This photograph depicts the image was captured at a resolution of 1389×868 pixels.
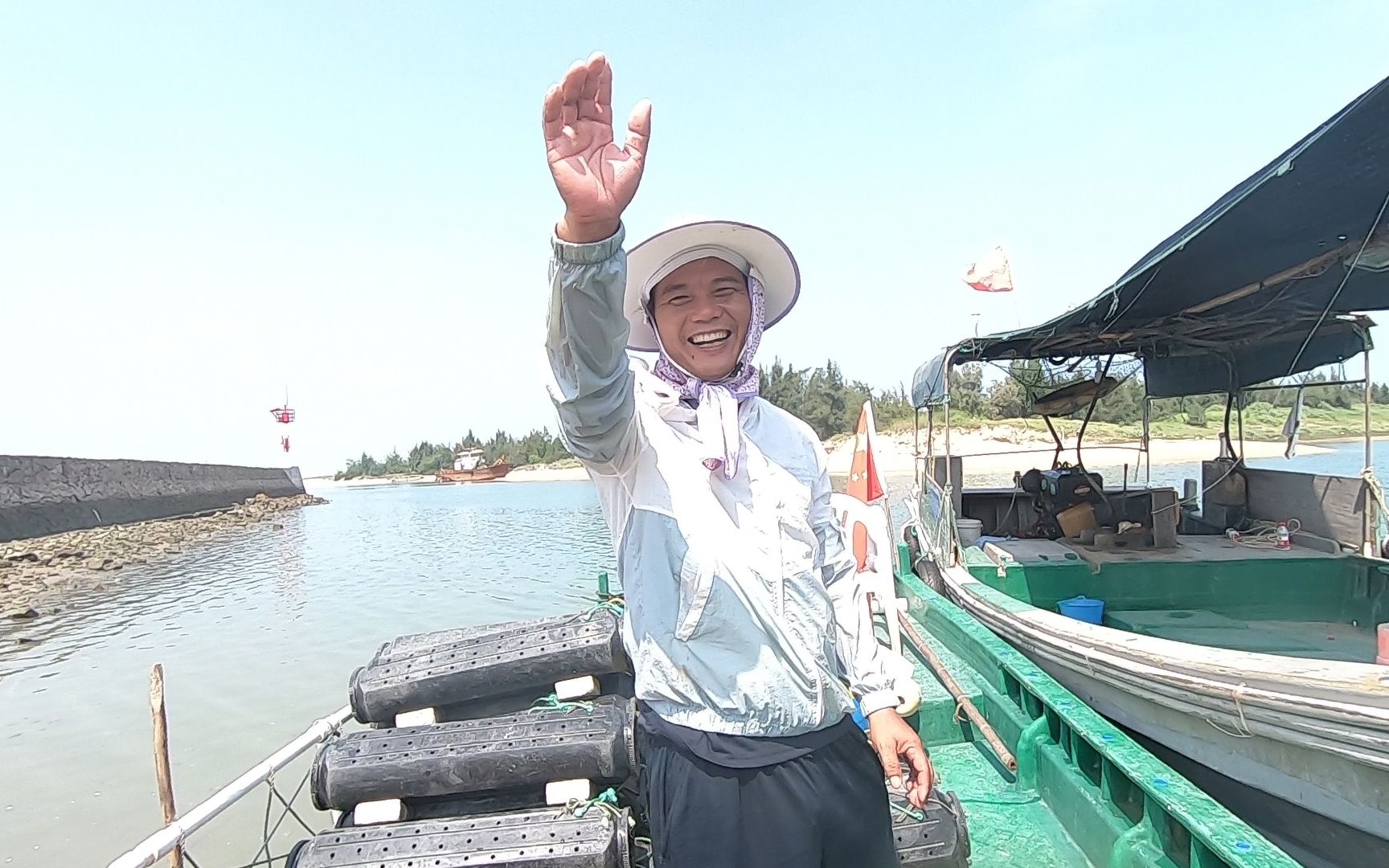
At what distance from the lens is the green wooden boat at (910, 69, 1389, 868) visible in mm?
3049

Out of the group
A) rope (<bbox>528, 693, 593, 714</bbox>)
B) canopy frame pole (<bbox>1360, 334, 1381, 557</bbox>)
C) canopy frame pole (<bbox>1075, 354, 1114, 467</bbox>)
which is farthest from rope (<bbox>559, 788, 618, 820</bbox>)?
canopy frame pole (<bbox>1075, 354, 1114, 467</bbox>)

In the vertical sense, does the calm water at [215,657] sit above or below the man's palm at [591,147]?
below

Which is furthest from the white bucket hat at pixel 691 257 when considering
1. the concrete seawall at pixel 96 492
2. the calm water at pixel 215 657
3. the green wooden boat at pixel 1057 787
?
the concrete seawall at pixel 96 492

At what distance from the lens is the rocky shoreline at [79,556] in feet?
45.4

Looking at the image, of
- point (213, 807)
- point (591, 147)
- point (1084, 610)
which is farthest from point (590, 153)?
point (1084, 610)

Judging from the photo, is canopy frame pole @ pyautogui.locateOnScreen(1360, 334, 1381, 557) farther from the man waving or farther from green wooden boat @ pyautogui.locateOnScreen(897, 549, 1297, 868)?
the man waving

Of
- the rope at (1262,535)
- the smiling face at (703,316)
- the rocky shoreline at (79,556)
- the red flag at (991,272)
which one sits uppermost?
the red flag at (991,272)

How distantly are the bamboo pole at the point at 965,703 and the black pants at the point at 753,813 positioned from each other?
2.23 metres

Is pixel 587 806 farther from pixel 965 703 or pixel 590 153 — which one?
pixel 965 703

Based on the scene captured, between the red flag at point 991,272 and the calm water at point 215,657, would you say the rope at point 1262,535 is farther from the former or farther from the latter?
the calm water at point 215,657

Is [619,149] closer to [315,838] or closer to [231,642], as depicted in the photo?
[315,838]

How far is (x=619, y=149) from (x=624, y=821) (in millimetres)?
1828

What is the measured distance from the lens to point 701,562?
128 cm

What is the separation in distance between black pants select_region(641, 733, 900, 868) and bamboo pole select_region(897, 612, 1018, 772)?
87.9 inches
